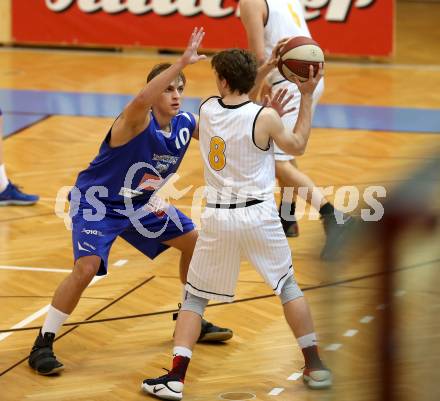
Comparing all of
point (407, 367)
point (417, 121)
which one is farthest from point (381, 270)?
point (417, 121)

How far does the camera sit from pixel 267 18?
22.9ft

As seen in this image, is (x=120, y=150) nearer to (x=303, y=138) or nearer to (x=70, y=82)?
(x=303, y=138)

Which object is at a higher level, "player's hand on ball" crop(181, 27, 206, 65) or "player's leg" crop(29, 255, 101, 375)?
"player's hand on ball" crop(181, 27, 206, 65)

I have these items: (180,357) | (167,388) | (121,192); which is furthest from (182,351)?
(121,192)

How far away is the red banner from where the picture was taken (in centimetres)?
1336

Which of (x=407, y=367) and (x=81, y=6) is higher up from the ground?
(x=81, y=6)

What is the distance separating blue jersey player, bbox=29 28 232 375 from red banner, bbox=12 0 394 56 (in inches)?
A: 333

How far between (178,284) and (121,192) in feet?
4.59

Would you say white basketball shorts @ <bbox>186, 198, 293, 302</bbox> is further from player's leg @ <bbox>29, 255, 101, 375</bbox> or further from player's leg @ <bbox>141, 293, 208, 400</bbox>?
player's leg @ <bbox>29, 255, 101, 375</bbox>

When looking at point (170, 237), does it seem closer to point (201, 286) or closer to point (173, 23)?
point (201, 286)

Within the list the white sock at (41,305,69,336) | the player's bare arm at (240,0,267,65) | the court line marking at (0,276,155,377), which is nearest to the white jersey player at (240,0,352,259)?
the player's bare arm at (240,0,267,65)

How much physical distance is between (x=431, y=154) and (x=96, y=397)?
3252 millimetres

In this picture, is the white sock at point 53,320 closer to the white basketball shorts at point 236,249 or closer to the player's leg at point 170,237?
the player's leg at point 170,237

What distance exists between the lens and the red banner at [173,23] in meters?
13.4
